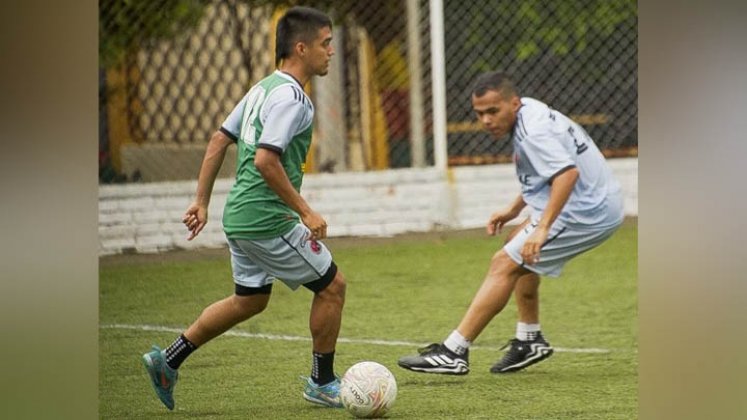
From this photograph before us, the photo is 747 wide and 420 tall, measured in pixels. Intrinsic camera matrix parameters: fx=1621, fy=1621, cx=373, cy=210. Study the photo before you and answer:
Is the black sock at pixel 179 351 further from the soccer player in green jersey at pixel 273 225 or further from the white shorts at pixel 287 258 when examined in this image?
the white shorts at pixel 287 258

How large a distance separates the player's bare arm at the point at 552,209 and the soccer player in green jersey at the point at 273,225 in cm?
60

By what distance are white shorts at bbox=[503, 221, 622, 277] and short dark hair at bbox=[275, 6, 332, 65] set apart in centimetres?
84

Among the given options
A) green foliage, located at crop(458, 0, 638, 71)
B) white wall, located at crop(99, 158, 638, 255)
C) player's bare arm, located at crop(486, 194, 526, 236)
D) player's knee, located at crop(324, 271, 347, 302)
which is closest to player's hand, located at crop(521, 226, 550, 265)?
player's bare arm, located at crop(486, 194, 526, 236)

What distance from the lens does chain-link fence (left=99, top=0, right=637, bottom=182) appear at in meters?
6.75

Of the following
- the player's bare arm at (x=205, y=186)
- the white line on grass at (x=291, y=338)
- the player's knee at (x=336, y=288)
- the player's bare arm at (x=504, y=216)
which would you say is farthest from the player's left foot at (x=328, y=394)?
the white line on grass at (x=291, y=338)

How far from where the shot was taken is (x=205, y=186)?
13.1 feet

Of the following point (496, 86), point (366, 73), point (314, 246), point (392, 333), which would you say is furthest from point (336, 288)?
point (366, 73)

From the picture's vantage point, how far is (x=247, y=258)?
404 centimetres

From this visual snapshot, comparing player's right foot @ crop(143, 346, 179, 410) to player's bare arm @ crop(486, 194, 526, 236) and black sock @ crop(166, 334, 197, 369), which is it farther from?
player's bare arm @ crop(486, 194, 526, 236)
